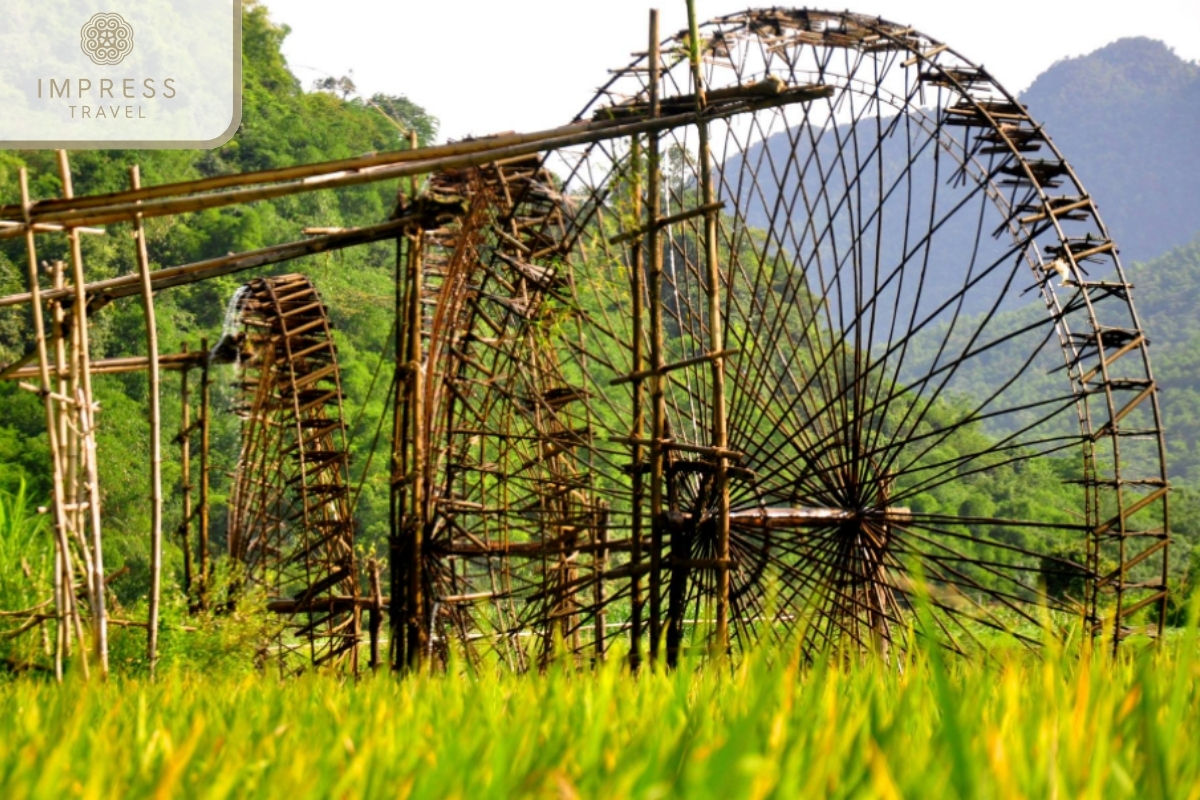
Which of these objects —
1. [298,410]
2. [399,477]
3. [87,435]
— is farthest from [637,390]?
[298,410]

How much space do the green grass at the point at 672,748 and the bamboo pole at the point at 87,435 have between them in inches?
219

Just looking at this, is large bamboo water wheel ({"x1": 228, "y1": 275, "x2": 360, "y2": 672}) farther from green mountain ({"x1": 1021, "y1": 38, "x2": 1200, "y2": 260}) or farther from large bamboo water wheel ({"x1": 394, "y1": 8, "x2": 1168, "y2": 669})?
green mountain ({"x1": 1021, "y1": 38, "x2": 1200, "y2": 260})

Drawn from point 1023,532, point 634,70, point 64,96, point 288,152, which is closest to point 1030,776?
point 64,96

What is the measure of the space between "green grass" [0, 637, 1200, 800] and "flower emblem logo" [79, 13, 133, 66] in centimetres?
462

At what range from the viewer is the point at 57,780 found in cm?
102

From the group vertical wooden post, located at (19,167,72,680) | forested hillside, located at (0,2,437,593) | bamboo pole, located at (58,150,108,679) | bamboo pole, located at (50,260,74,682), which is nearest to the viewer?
bamboo pole, located at (58,150,108,679)

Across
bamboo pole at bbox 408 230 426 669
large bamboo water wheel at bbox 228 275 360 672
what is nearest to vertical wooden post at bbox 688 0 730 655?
bamboo pole at bbox 408 230 426 669

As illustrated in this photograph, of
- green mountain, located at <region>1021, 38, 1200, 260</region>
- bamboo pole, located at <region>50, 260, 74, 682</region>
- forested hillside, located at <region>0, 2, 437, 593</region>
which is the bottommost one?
bamboo pole, located at <region>50, 260, 74, 682</region>

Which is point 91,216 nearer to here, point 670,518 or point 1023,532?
point 670,518

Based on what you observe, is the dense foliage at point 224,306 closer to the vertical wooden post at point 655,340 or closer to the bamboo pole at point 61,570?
the bamboo pole at point 61,570

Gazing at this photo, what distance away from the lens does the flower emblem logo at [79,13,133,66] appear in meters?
5.68

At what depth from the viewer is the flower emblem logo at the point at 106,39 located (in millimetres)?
5684

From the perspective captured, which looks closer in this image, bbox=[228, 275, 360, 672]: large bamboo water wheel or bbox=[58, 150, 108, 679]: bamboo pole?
bbox=[58, 150, 108, 679]: bamboo pole

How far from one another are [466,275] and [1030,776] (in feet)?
33.3
